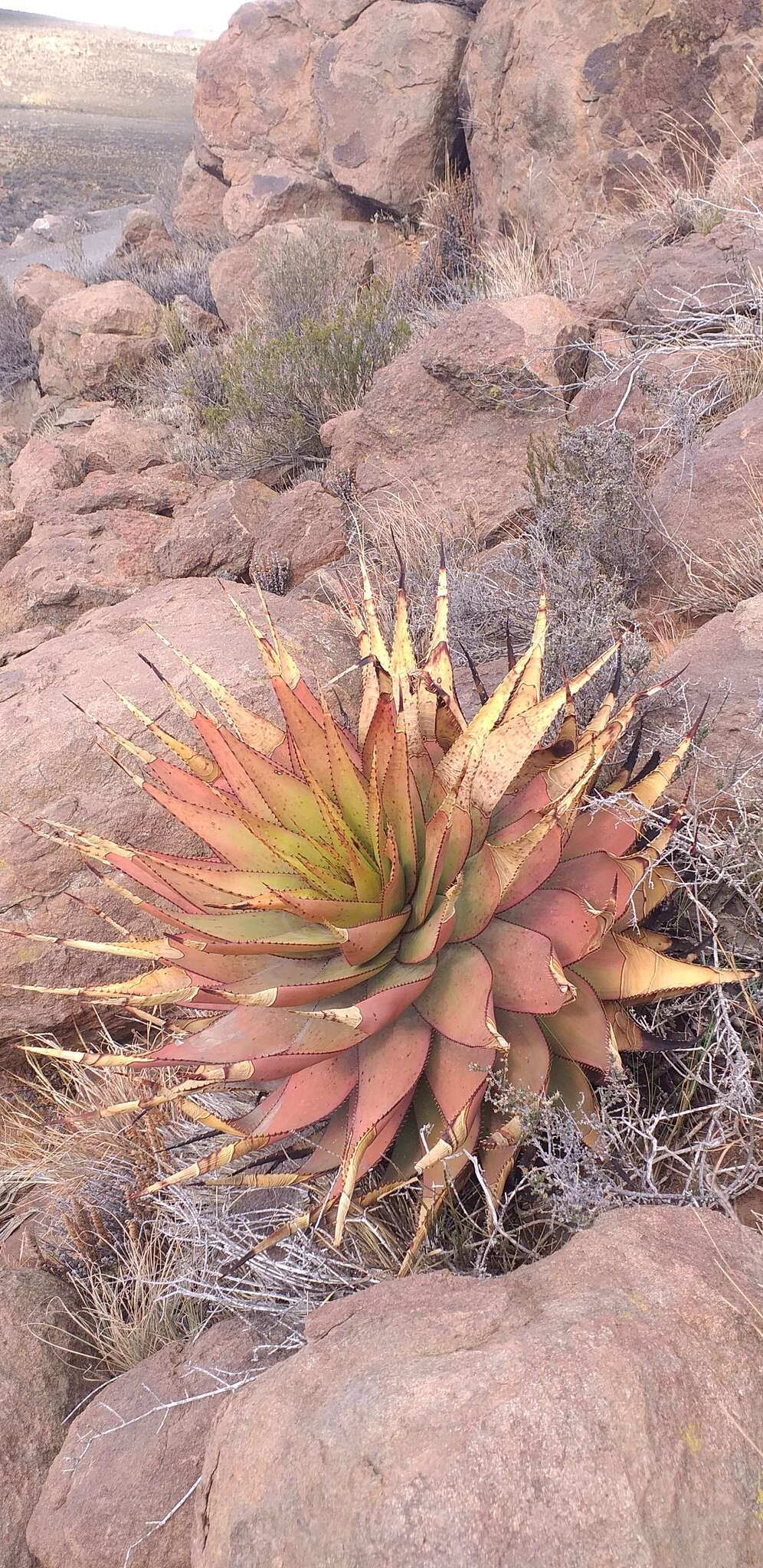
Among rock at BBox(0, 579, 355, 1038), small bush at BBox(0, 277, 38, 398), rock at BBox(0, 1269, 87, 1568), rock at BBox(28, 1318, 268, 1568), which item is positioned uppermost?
small bush at BBox(0, 277, 38, 398)

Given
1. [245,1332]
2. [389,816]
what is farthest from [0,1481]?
[389,816]

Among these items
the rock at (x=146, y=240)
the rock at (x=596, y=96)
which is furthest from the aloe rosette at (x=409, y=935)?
the rock at (x=146, y=240)

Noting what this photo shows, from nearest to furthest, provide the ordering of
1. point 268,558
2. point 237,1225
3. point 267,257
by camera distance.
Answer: point 237,1225 → point 268,558 → point 267,257

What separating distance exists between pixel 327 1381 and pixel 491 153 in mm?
10336

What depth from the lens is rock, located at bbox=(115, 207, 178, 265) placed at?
13.6m

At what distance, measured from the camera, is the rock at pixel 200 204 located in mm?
13453

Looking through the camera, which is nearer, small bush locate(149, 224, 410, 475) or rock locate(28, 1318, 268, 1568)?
rock locate(28, 1318, 268, 1568)

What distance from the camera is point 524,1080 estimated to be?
1819mm

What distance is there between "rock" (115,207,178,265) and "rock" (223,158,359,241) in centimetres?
197

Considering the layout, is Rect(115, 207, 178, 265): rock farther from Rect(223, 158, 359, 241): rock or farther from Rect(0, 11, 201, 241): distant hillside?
Rect(0, 11, 201, 241): distant hillside

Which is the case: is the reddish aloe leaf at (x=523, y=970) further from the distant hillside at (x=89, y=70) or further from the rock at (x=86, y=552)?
the distant hillside at (x=89, y=70)

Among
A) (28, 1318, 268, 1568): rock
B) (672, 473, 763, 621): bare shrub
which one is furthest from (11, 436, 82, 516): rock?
(28, 1318, 268, 1568): rock

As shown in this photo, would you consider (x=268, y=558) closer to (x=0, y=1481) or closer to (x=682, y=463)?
(x=682, y=463)

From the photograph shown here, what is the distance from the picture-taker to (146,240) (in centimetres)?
1385
